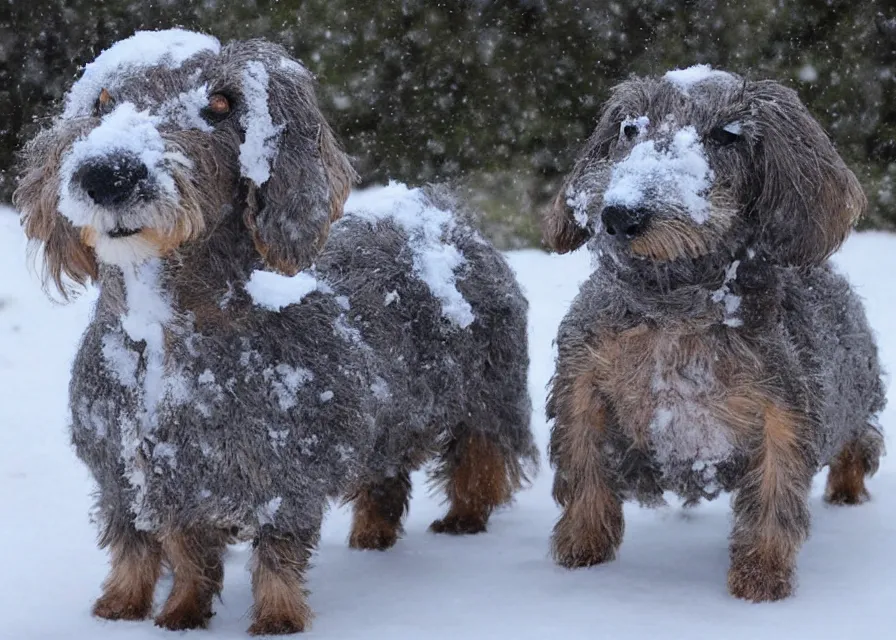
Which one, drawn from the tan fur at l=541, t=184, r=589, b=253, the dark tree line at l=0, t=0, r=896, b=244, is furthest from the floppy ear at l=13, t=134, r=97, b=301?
the dark tree line at l=0, t=0, r=896, b=244

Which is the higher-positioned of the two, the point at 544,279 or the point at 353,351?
the point at 353,351

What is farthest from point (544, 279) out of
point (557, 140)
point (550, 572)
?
point (550, 572)

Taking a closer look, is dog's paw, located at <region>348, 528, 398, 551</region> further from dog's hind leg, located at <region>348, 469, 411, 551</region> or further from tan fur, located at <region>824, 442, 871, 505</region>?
tan fur, located at <region>824, 442, 871, 505</region>

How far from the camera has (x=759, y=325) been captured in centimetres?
423

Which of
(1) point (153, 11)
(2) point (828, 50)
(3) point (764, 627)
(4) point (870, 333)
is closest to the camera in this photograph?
(3) point (764, 627)

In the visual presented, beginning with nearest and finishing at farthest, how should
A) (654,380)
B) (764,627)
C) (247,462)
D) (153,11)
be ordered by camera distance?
(247,462), (764,627), (654,380), (153,11)

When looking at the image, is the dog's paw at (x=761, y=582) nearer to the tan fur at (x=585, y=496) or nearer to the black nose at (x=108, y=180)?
the tan fur at (x=585, y=496)

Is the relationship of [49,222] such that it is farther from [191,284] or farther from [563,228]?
[563,228]

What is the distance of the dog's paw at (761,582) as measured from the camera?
4273 millimetres

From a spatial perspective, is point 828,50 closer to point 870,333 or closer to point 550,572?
point 870,333

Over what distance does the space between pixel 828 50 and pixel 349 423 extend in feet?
25.5

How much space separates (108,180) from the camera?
3.29 m

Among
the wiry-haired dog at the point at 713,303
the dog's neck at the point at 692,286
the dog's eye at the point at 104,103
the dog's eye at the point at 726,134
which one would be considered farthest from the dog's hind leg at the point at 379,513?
the dog's eye at the point at 104,103

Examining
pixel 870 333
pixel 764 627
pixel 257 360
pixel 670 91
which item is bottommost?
pixel 764 627
